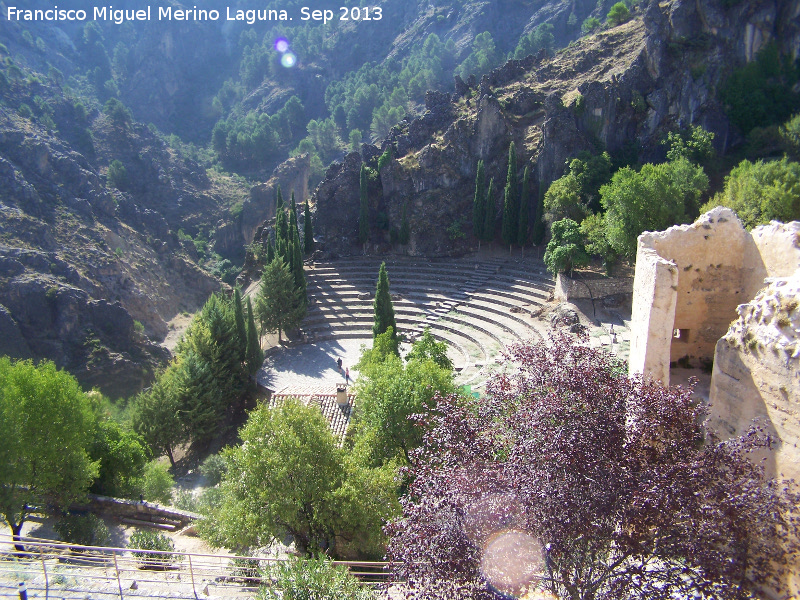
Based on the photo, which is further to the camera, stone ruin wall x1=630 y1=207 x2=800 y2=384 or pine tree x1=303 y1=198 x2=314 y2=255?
pine tree x1=303 y1=198 x2=314 y2=255

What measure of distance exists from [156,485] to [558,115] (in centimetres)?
3217

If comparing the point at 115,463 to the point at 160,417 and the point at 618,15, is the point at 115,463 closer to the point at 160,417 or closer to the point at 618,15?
the point at 160,417

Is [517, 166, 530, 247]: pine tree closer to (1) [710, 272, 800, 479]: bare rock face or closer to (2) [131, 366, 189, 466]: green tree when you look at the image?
(2) [131, 366, 189, 466]: green tree

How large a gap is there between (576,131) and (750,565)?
33.8 m

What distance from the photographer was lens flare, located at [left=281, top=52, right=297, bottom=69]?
333 feet

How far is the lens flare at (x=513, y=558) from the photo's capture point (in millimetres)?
6242

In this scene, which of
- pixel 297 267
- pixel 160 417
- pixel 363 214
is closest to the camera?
pixel 160 417

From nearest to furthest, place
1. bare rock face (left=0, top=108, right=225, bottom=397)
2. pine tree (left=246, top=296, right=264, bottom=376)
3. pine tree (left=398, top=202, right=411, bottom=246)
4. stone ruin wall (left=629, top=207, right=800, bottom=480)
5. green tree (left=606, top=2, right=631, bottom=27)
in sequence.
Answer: stone ruin wall (left=629, top=207, right=800, bottom=480) → pine tree (left=246, top=296, right=264, bottom=376) → pine tree (left=398, top=202, right=411, bottom=246) → bare rock face (left=0, top=108, right=225, bottom=397) → green tree (left=606, top=2, right=631, bottom=27)

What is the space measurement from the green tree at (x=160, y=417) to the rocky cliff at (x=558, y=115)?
19749 millimetres

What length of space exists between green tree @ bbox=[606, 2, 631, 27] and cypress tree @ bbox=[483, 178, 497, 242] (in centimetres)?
2364

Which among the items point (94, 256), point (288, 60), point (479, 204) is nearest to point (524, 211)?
point (479, 204)

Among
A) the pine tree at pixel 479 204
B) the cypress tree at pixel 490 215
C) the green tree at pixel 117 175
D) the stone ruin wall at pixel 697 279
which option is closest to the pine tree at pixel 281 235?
the pine tree at pixel 479 204

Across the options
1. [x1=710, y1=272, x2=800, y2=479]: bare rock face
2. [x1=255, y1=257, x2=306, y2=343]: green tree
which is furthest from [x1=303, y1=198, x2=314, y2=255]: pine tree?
[x1=710, y1=272, x2=800, y2=479]: bare rock face

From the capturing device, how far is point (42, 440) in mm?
14180
